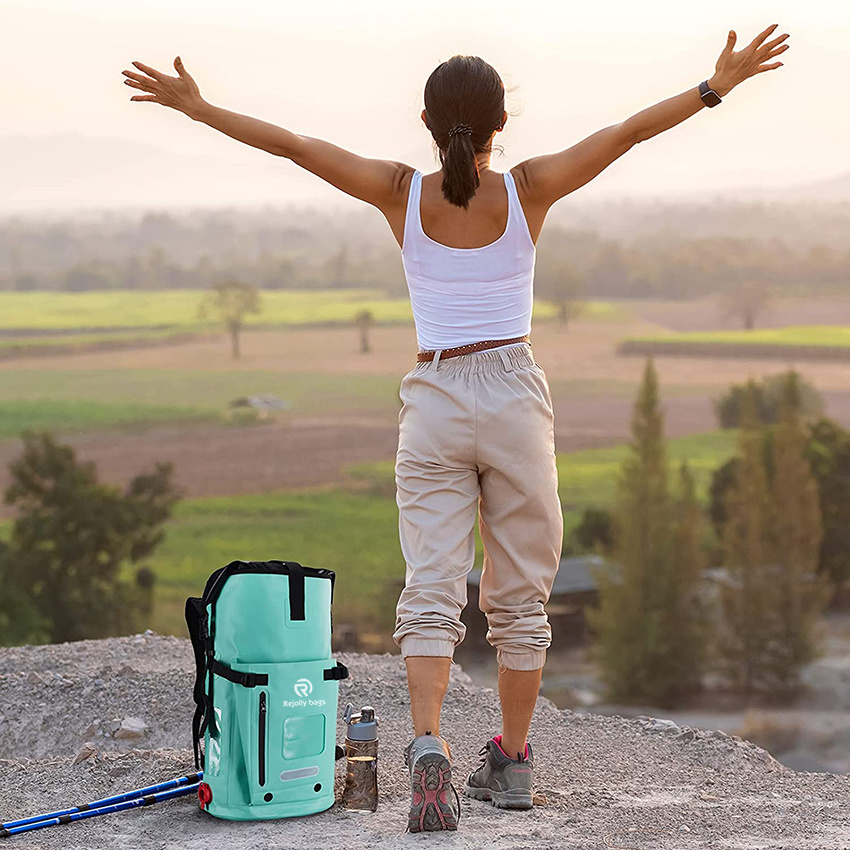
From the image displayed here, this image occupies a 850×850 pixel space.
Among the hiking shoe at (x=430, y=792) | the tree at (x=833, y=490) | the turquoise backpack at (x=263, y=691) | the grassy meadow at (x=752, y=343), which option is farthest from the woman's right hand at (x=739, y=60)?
the grassy meadow at (x=752, y=343)

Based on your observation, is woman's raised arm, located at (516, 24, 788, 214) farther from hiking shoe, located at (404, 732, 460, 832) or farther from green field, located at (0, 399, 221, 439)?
green field, located at (0, 399, 221, 439)

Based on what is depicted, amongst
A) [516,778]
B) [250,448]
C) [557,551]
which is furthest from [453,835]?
[250,448]

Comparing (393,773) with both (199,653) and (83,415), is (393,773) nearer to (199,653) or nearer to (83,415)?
(199,653)

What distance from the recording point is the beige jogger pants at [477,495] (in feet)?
9.62

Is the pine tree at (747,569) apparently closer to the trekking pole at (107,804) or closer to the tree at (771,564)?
the tree at (771,564)

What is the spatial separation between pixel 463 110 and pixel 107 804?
1851 millimetres

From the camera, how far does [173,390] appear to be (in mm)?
17672

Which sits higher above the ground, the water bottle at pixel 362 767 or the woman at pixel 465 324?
the woman at pixel 465 324

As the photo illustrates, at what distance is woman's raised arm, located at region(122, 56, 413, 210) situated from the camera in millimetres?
2902

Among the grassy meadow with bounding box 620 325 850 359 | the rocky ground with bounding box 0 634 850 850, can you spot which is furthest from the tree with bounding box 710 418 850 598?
the rocky ground with bounding box 0 634 850 850

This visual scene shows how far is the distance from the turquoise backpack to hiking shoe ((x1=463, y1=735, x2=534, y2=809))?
1.43 ft

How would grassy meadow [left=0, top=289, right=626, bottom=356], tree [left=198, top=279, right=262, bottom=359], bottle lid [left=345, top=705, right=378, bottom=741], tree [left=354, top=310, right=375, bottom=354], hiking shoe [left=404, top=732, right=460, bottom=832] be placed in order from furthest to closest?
tree [left=354, top=310, right=375, bottom=354], tree [left=198, top=279, right=262, bottom=359], grassy meadow [left=0, top=289, right=626, bottom=356], bottle lid [left=345, top=705, right=378, bottom=741], hiking shoe [left=404, top=732, right=460, bottom=832]

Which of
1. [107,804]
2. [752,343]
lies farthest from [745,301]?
[107,804]

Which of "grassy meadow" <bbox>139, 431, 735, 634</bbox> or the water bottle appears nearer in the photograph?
the water bottle
